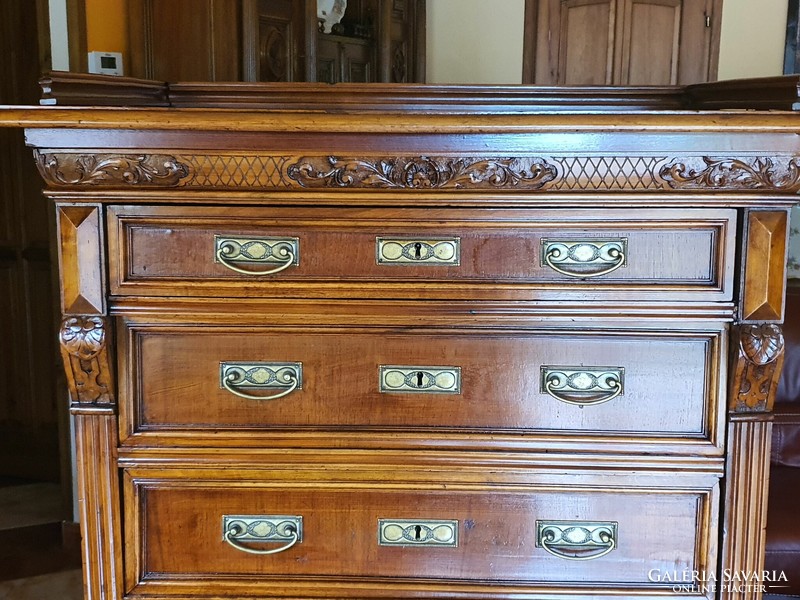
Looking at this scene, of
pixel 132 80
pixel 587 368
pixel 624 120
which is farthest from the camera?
pixel 132 80

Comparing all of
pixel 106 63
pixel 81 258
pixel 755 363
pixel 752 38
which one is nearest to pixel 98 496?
pixel 81 258

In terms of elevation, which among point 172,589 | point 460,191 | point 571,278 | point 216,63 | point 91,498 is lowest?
point 172,589

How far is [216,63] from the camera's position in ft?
6.01

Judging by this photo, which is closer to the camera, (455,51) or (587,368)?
(587,368)

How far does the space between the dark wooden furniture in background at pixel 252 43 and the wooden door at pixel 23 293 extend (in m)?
0.89

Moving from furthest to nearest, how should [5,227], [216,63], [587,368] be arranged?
1. [5,227]
2. [216,63]
3. [587,368]

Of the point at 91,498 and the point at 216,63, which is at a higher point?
the point at 216,63

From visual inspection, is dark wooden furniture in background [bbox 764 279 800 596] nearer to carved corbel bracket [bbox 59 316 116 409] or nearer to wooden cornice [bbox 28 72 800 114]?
wooden cornice [bbox 28 72 800 114]

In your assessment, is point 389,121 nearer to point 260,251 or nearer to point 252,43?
point 260,251

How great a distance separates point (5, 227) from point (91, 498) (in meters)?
1.85

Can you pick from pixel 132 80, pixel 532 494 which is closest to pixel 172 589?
pixel 532 494


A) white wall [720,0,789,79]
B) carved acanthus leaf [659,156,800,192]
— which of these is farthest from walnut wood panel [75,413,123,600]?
white wall [720,0,789,79]

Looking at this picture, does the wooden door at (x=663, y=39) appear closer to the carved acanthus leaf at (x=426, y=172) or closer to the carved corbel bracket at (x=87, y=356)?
the carved acanthus leaf at (x=426, y=172)

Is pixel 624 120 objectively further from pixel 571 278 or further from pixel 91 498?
pixel 91 498
